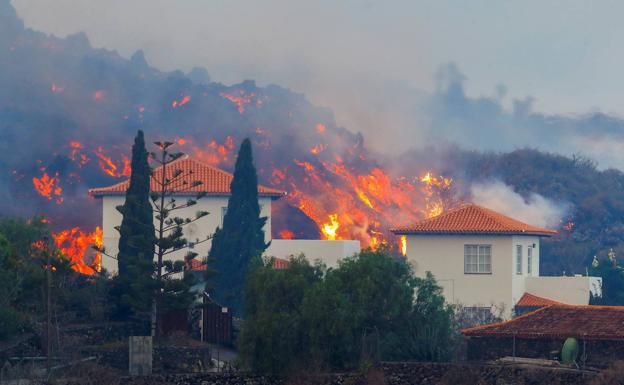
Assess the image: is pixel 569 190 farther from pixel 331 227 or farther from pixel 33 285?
pixel 33 285

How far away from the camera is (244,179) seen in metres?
70.8

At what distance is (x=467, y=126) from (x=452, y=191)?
29.8 meters

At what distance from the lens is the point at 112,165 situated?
100250 millimetres

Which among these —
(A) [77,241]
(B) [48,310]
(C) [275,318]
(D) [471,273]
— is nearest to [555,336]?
(C) [275,318]

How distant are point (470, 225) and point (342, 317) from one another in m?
21.3

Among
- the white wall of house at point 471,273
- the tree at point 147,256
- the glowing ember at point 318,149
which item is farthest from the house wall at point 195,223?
the glowing ember at point 318,149

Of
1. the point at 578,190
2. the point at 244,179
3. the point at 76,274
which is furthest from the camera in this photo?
the point at 578,190

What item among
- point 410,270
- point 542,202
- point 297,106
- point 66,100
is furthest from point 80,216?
point 410,270

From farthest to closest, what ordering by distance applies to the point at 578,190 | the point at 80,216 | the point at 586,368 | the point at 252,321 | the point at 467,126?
the point at 467,126 → the point at 578,190 → the point at 80,216 → the point at 252,321 → the point at 586,368

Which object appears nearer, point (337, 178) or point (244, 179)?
point (244, 179)

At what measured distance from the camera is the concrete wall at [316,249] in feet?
245

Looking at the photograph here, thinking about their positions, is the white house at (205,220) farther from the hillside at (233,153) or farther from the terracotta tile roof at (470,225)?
the hillside at (233,153)

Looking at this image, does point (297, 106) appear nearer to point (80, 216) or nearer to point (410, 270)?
point (80, 216)

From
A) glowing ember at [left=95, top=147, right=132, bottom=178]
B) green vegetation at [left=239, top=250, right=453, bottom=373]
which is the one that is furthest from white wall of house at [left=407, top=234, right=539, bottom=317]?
glowing ember at [left=95, top=147, right=132, bottom=178]
